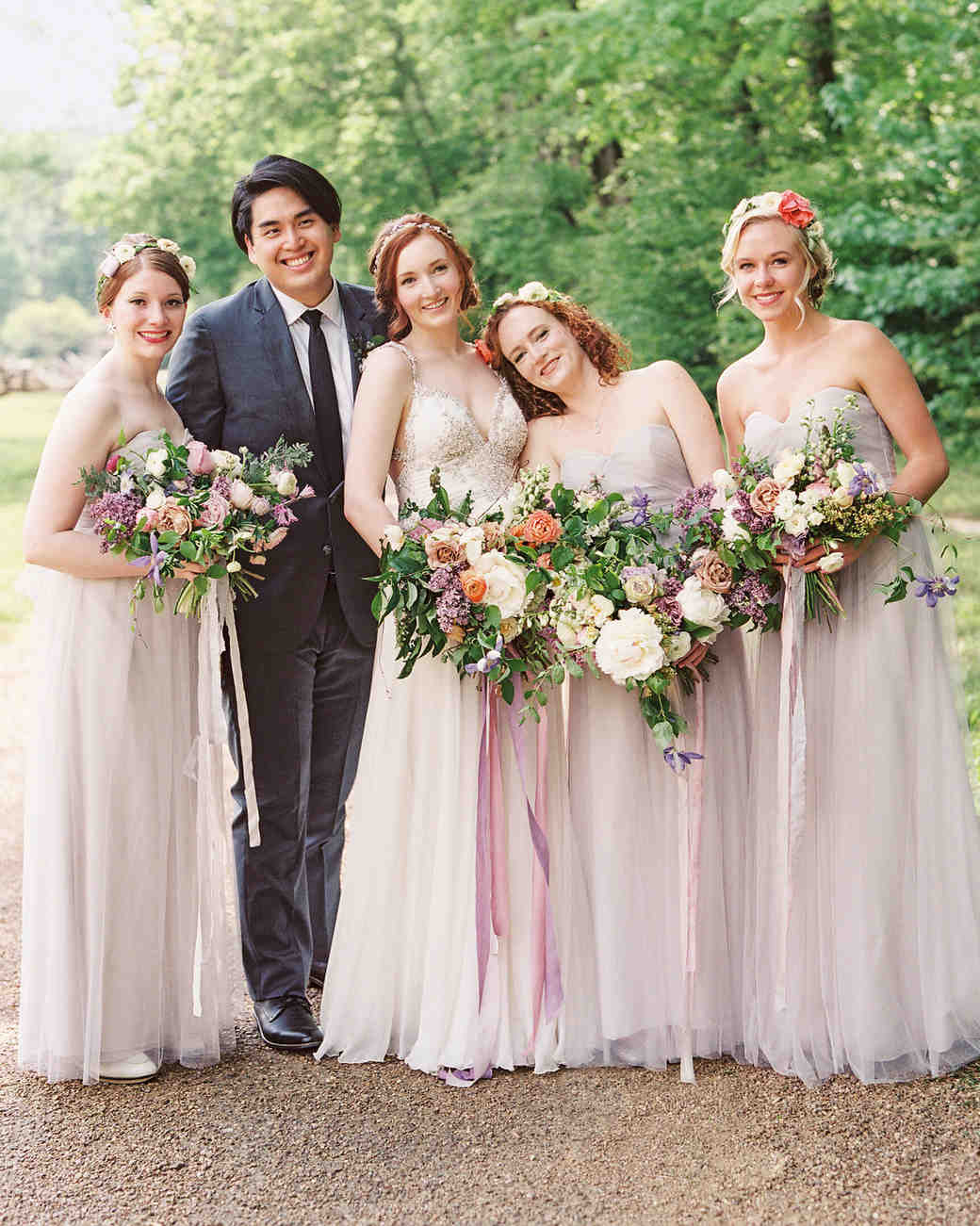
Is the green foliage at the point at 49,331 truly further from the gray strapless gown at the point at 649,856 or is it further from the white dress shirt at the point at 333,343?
the gray strapless gown at the point at 649,856

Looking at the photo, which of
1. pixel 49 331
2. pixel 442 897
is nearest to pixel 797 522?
pixel 442 897

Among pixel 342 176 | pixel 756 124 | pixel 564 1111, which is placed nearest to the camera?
pixel 564 1111

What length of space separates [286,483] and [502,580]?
727 millimetres

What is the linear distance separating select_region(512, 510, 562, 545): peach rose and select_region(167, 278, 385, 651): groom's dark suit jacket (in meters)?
0.79

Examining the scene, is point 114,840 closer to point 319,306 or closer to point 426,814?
point 426,814

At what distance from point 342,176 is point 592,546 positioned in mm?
13716

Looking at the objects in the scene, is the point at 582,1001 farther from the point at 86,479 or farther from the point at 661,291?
the point at 661,291

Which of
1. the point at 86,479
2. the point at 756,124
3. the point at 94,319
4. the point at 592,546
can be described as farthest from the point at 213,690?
the point at 94,319

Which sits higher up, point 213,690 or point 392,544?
point 392,544

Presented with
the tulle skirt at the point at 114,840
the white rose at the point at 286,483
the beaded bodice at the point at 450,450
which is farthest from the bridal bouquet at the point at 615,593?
the tulle skirt at the point at 114,840

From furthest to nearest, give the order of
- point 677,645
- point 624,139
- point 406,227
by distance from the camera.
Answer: point 624,139 → point 406,227 → point 677,645

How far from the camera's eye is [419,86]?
55.4ft

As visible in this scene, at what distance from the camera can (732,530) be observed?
12.9 ft

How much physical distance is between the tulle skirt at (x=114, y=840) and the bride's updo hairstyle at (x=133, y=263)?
928mm
